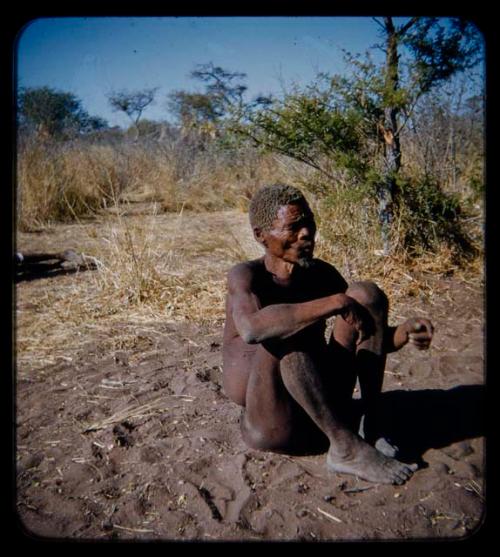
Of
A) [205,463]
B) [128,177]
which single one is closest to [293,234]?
[205,463]

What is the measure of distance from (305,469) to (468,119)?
5.80m

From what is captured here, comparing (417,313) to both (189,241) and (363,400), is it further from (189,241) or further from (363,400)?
(189,241)

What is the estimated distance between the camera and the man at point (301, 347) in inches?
81.2

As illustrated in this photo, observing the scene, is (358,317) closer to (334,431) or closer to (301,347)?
(301,347)

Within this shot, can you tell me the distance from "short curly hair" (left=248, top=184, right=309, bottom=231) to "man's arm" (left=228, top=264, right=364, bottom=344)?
1.38 feet

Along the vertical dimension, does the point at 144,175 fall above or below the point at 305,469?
above

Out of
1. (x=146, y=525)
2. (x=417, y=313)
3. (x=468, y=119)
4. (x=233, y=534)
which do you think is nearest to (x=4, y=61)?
(x=146, y=525)

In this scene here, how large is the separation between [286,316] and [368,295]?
0.44 metres

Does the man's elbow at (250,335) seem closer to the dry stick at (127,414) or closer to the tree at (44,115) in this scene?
the dry stick at (127,414)

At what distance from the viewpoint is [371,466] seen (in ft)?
7.18

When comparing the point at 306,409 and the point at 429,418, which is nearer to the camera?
the point at 306,409

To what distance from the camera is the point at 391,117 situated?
518cm

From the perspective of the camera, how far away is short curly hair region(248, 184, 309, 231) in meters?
Result: 2.23

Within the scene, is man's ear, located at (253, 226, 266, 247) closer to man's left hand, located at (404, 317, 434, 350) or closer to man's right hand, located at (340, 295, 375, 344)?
man's right hand, located at (340, 295, 375, 344)
